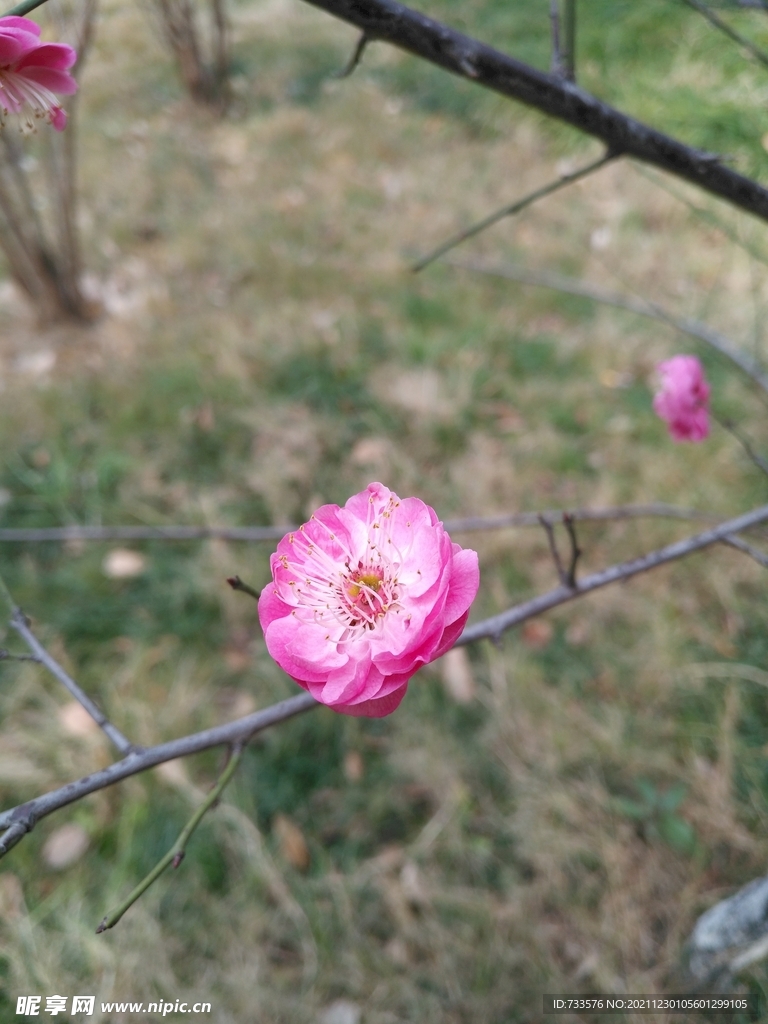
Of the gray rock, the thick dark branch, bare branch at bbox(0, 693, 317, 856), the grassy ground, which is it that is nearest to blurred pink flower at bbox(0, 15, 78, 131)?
the thick dark branch

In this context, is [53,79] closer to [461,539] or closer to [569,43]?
[569,43]

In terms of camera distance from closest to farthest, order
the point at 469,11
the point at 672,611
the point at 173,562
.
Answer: the point at 672,611 < the point at 173,562 < the point at 469,11

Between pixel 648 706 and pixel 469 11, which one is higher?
pixel 469 11

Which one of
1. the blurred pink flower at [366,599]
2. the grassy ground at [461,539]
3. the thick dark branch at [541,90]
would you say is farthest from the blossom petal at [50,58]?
the grassy ground at [461,539]

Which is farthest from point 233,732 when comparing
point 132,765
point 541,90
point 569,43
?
point 569,43

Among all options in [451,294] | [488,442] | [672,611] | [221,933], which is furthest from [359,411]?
[221,933]

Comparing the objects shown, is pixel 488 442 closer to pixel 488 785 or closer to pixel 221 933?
pixel 488 785
